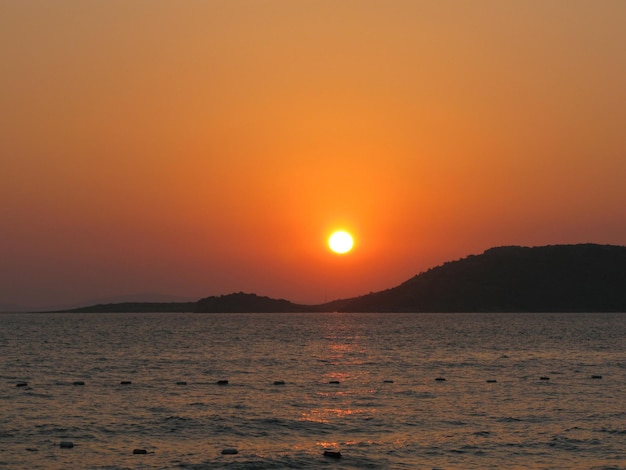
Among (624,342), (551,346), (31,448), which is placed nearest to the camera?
(31,448)

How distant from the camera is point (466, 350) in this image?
443 ft

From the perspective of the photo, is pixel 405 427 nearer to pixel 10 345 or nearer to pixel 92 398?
pixel 92 398

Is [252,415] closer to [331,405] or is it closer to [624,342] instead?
[331,405]

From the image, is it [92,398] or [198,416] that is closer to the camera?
[198,416]

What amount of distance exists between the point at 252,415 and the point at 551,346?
9679 centimetres

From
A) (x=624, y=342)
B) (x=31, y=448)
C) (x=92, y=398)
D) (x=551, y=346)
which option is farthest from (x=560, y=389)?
(x=624, y=342)

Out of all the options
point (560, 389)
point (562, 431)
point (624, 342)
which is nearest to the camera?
point (562, 431)

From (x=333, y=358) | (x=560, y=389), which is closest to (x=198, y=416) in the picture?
(x=560, y=389)

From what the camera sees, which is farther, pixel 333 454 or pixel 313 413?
pixel 313 413

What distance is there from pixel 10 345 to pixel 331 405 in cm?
10353

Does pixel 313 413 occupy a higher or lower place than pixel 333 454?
higher

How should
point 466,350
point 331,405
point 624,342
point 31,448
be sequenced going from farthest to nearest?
point 624,342 → point 466,350 → point 331,405 → point 31,448

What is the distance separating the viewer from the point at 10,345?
499 feet

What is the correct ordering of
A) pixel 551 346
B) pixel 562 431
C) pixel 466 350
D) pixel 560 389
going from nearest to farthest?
pixel 562 431 < pixel 560 389 < pixel 466 350 < pixel 551 346
